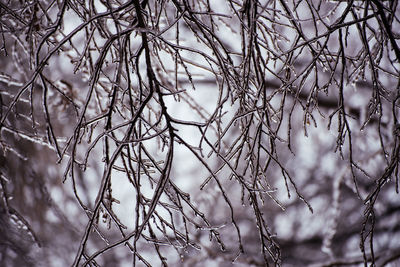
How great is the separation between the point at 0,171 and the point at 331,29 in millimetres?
2274

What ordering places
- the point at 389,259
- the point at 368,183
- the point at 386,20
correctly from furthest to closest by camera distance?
the point at 368,183 → the point at 389,259 → the point at 386,20

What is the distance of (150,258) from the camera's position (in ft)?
31.2

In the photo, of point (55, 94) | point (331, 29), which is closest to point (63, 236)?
point (55, 94)

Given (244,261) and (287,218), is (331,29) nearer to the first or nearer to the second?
(244,261)

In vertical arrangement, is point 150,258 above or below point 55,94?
above

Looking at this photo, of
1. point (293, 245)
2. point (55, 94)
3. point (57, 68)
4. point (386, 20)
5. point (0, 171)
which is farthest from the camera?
point (293, 245)

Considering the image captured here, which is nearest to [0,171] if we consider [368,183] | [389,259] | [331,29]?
[331,29]

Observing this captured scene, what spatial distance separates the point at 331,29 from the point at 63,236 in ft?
27.1

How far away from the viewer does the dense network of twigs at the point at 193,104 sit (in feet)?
5.88

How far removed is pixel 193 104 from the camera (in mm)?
3482

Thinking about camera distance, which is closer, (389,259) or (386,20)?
(386,20)

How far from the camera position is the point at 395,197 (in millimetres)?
8984

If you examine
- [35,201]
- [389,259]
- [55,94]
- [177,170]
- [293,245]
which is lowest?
[389,259]

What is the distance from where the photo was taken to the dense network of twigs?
179 cm
